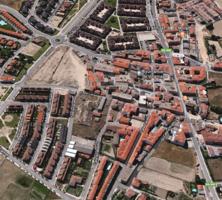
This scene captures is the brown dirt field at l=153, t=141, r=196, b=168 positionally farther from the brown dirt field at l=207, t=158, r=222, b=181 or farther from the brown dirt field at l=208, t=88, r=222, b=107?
the brown dirt field at l=208, t=88, r=222, b=107

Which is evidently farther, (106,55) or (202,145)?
(106,55)

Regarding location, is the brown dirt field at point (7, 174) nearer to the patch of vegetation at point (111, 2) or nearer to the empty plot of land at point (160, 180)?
the empty plot of land at point (160, 180)

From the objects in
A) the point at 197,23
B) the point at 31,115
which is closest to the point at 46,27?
the point at 31,115

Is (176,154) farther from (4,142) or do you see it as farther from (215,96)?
(4,142)

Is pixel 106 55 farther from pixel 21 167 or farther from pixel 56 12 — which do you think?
pixel 21 167

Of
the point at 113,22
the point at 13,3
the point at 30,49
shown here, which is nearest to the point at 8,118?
the point at 30,49

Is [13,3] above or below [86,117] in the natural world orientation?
above

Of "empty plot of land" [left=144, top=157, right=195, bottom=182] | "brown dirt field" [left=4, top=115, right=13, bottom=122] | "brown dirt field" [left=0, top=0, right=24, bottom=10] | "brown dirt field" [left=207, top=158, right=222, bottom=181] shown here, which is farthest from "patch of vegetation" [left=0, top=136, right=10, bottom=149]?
"brown dirt field" [left=0, top=0, right=24, bottom=10]
